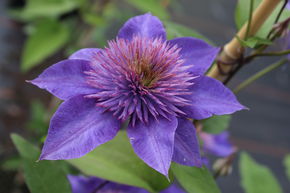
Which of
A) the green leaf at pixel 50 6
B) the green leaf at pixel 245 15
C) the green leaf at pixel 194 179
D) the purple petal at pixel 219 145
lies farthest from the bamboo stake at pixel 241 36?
the green leaf at pixel 50 6

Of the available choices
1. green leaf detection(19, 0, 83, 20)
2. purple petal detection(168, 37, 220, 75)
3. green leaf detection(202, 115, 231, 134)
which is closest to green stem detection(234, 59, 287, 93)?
green leaf detection(202, 115, 231, 134)

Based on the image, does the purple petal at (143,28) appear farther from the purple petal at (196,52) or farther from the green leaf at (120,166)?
the green leaf at (120,166)

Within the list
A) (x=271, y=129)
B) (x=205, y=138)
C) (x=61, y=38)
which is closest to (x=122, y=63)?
(x=205, y=138)

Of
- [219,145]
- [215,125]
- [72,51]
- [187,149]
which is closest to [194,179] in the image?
[187,149]

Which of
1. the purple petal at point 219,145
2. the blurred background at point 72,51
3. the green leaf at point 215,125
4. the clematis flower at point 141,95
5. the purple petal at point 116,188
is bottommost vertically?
the blurred background at point 72,51

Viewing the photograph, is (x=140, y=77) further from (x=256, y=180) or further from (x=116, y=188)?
(x=256, y=180)

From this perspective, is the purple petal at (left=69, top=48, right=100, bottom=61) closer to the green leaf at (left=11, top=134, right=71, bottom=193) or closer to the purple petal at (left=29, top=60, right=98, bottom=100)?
the purple petal at (left=29, top=60, right=98, bottom=100)
